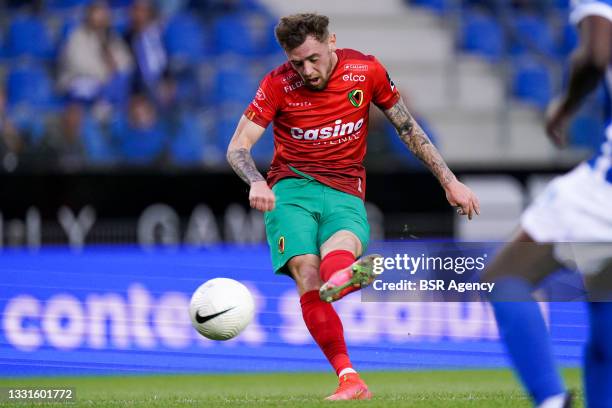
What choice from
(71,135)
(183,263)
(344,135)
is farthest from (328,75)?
(71,135)

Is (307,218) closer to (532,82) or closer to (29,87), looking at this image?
(29,87)

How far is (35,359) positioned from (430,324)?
134 inches

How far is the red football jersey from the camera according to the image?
7258 mm

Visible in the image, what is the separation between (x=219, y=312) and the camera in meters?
7.32

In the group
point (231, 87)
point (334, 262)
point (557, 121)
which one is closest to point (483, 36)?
point (231, 87)

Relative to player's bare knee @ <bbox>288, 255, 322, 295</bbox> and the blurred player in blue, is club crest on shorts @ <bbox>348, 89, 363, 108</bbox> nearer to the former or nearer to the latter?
player's bare knee @ <bbox>288, 255, 322, 295</bbox>

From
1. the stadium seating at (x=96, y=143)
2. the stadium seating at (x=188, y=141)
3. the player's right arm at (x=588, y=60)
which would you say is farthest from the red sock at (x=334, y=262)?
the stadium seating at (x=188, y=141)

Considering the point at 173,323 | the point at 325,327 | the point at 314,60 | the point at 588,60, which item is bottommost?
the point at 173,323

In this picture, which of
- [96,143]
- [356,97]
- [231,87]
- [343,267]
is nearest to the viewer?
[343,267]

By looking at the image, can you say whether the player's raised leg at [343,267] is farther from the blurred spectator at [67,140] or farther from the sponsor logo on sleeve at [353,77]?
the blurred spectator at [67,140]

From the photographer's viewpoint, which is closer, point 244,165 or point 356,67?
Result: point 244,165

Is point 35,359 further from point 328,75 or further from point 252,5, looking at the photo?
point 252,5

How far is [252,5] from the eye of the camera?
16625 mm

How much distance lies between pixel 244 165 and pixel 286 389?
2.93 m
